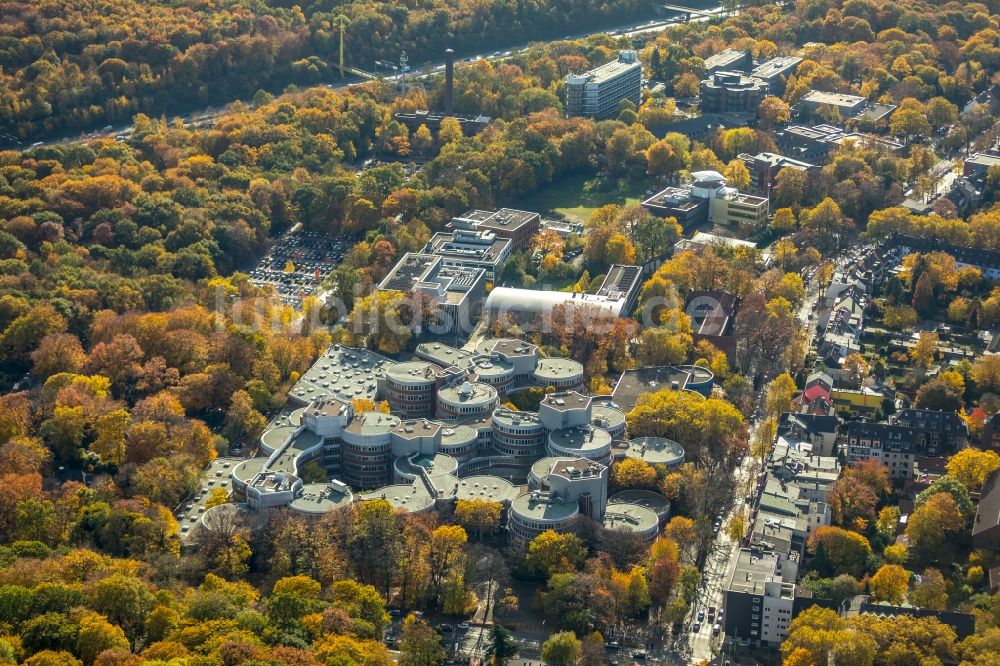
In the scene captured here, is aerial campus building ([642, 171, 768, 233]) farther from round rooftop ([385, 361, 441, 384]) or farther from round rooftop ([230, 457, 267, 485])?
round rooftop ([230, 457, 267, 485])

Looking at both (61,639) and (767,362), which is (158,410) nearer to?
(61,639)

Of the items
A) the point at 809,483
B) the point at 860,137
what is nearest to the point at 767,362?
the point at 809,483

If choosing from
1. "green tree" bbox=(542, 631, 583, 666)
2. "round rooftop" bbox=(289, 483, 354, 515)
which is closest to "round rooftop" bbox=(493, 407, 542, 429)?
"round rooftop" bbox=(289, 483, 354, 515)

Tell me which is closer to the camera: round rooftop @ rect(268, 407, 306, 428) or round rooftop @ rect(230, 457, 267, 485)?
round rooftop @ rect(230, 457, 267, 485)

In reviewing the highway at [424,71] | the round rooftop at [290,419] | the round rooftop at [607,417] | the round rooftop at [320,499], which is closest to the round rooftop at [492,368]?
the round rooftop at [607,417]

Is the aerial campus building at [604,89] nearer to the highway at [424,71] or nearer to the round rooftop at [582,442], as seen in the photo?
the highway at [424,71]
